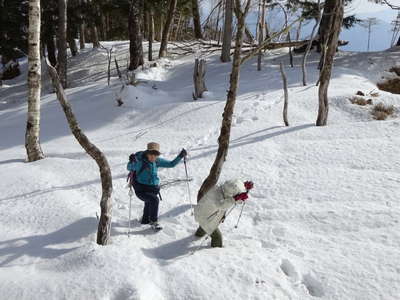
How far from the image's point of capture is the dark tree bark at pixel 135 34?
53.0 ft

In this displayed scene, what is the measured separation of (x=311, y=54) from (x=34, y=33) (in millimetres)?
14062

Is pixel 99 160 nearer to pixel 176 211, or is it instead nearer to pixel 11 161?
pixel 176 211

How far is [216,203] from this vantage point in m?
4.44

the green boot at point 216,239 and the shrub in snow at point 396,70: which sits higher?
the shrub in snow at point 396,70

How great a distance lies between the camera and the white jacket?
171 inches

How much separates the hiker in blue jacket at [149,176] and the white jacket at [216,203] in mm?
1004

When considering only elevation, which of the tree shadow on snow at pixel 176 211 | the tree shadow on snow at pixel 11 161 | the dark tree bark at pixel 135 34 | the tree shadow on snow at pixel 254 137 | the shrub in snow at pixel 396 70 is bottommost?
the tree shadow on snow at pixel 176 211

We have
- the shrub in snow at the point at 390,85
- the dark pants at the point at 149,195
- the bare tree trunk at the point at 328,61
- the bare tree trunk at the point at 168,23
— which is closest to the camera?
the dark pants at the point at 149,195

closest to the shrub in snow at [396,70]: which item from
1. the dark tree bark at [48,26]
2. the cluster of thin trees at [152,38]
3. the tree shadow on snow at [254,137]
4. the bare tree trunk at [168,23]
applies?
the cluster of thin trees at [152,38]

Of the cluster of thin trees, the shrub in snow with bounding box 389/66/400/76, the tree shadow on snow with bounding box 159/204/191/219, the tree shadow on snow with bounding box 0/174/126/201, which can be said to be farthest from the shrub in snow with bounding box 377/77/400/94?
the tree shadow on snow with bounding box 0/174/126/201

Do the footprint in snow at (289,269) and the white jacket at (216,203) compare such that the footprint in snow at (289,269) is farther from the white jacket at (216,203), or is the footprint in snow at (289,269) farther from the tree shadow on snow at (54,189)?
the tree shadow on snow at (54,189)

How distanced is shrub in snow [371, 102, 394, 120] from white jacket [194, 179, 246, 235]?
7.68 metres

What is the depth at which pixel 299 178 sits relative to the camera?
684 centimetres

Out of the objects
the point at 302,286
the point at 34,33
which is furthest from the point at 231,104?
the point at 34,33
